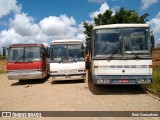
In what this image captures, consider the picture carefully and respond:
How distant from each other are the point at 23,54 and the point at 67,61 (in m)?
3.03

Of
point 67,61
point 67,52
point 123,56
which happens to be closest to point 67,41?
point 67,52

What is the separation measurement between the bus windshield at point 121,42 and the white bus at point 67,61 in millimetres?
4360

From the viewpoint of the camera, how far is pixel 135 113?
8141mm

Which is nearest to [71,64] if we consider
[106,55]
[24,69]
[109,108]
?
[24,69]

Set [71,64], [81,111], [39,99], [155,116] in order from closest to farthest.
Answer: [155,116] < [81,111] < [39,99] < [71,64]

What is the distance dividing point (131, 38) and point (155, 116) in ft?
15.0

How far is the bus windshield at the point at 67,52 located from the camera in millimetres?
16000

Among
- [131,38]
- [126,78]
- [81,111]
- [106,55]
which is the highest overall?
[131,38]

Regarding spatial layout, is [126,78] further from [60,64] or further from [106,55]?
[60,64]

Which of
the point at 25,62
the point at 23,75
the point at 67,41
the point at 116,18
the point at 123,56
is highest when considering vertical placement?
the point at 116,18

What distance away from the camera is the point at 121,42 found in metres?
11.5

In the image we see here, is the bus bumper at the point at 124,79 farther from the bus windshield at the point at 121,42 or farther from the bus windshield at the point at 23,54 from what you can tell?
the bus windshield at the point at 23,54

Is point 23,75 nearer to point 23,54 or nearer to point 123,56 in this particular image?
point 23,54

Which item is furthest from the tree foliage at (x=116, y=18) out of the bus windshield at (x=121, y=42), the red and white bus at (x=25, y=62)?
the bus windshield at (x=121, y=42)
